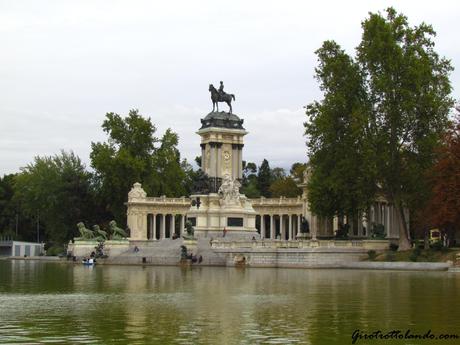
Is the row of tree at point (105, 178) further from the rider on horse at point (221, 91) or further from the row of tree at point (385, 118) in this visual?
the row of tree at point (385, 118)

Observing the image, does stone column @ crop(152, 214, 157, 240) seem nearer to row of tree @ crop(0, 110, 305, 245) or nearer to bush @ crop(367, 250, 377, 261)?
row of tree @ crop(0, 110, 305, 245)

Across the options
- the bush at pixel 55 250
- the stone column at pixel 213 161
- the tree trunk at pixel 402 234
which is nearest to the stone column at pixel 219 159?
the stone column at pixel 213 161

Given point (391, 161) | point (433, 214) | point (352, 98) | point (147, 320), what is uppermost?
point (352, 98)

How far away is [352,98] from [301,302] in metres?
34.7

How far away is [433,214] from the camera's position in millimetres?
51844

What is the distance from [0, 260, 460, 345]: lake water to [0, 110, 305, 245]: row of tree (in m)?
52.7

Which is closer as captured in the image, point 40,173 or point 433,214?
point 433,214

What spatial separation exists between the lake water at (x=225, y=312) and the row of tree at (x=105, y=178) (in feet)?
173

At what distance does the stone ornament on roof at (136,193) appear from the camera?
86.3 metres

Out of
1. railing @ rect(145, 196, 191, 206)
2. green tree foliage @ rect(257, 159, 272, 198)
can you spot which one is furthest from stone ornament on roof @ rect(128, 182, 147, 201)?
green tree foliage @ rect(257, 159, 272, 198)

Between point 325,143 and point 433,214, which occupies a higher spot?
point 325,143

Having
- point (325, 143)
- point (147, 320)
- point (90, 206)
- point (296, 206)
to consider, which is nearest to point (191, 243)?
point (325, 143)

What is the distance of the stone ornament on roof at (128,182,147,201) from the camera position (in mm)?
86312

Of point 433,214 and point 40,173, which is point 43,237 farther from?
point 433,214
